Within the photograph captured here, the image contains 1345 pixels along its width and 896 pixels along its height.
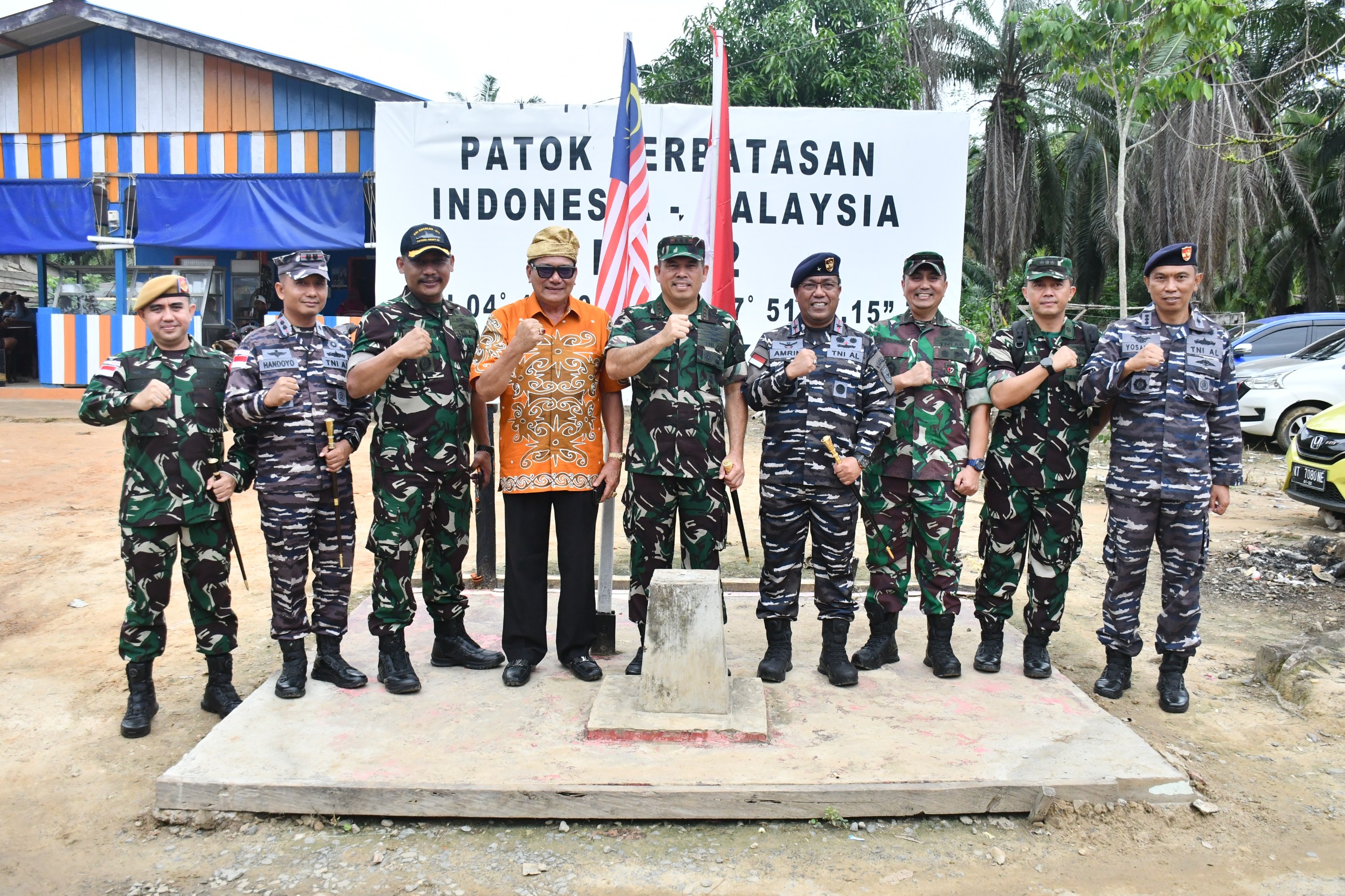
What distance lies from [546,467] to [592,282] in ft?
9.25

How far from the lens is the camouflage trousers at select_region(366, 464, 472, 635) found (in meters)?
4.01

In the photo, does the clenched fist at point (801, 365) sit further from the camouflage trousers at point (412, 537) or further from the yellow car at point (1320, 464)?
the yellow car at point (1320, 464)

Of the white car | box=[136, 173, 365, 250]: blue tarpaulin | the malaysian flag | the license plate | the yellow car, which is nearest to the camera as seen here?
the malaysian flag

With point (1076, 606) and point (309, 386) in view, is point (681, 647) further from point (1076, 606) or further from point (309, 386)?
point (1076, 606)

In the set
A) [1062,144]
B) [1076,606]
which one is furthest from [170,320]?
[1062,144]

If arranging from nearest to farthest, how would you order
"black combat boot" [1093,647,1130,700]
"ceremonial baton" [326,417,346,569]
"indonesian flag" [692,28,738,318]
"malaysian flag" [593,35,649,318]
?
"ceremonial baton" [326,417,346,569], "black combat boot" [1093,647,1130,700], "malaysian flag" [593,35,649,318], "indonesian flag" [692,28,738,318]

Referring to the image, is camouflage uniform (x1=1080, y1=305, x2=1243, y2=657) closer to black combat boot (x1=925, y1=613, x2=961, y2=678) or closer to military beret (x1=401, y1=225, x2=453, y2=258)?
black combat boot (x1=925, y1=613, x2=961, y2=678)

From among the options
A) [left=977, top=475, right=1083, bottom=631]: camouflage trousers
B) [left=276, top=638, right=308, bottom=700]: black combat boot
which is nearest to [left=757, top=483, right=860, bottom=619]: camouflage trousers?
[left=977, top=475, right=1083, bottom=631]: camouflage trousers

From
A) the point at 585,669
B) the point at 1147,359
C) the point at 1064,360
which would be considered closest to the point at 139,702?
the point at 585,669

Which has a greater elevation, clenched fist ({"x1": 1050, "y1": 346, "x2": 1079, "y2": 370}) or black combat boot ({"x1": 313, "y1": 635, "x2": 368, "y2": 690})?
clenched fist ({"x1": 1050, "y1": 346, "x2": 1079, "y2": 370})

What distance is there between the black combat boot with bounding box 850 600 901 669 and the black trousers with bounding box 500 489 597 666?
4.06 feet

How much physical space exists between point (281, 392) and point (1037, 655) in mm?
3357

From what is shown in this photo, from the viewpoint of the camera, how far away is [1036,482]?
4324mm

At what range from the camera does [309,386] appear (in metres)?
3.98
